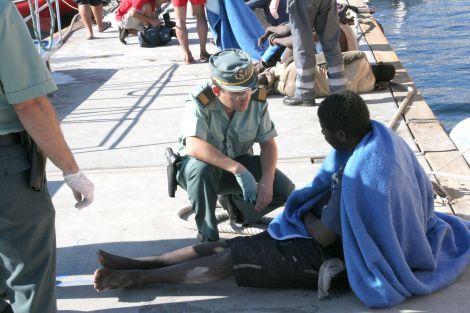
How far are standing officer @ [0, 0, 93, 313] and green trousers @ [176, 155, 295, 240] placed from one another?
1.05 meters

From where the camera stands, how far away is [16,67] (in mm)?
2801

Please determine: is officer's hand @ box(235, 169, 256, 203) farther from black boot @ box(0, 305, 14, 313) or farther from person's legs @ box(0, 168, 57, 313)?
black boot @ box(0, 305, 14, 313)

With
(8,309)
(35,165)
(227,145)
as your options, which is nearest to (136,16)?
(227,145)

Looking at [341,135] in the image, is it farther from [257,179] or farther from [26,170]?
[26,170]

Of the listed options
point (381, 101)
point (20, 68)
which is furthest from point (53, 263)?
point (381, 101)

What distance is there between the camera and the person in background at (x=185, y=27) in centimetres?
920

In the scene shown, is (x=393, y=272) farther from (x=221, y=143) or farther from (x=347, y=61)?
(x=347, y=61)

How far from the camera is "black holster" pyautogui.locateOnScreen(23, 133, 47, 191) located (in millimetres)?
2977

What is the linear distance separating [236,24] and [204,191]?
16.5ft

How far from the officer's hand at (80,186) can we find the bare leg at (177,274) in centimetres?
63

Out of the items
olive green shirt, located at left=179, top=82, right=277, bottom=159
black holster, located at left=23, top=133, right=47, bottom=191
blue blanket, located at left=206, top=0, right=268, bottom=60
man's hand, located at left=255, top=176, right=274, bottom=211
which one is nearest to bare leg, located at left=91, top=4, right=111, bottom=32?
blue blanket, located at left=206, top=0, right=268, bottom=60

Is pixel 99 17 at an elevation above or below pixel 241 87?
below

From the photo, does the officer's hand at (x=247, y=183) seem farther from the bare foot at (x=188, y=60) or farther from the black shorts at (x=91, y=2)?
the black shorts at (x=91, y=2)

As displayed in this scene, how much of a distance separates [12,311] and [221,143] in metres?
1.47
